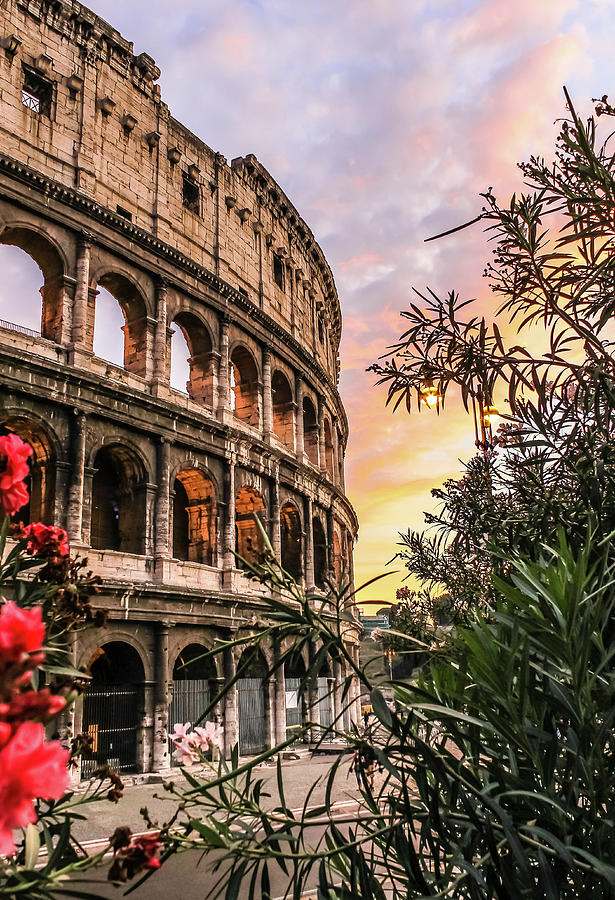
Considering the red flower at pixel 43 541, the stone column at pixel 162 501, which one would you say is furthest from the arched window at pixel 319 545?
the red flower at pixel 43 541

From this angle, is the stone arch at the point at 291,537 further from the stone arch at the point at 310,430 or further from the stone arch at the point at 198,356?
the stone arch at the point at 198,356

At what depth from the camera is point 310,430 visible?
24.7 metres

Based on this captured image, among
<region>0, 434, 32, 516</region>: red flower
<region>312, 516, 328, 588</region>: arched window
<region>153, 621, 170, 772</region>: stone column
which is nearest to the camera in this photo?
<region>0, 434, 32, 516</region>: red flower

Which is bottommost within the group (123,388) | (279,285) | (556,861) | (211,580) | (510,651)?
(556,861)

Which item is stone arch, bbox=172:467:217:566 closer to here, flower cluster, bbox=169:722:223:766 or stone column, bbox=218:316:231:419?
stone column, bbox=218:316:231:419

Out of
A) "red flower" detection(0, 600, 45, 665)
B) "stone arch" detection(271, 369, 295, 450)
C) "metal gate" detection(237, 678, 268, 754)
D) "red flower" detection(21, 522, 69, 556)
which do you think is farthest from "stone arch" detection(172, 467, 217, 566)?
"red flower" detection(0, 600, 45, 665)

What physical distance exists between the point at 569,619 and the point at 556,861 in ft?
2.13

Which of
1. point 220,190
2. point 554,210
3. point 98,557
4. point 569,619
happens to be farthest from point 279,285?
point 569,619

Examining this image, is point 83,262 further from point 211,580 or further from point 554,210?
point 554,210

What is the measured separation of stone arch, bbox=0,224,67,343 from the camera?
14.5 m

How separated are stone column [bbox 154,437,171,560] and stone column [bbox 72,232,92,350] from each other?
2844 millimetres

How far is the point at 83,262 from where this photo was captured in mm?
15172

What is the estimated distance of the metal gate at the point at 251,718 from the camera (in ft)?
54.9

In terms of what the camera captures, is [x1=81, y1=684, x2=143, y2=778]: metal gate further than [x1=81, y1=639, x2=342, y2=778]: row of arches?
No
